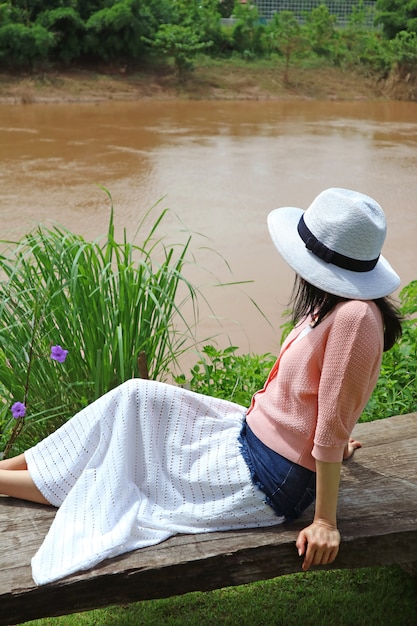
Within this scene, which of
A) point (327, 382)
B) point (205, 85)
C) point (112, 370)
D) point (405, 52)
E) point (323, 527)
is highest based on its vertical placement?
point (327, 382)

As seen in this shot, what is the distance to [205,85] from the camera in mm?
12156

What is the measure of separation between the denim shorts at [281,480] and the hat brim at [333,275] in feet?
0.99

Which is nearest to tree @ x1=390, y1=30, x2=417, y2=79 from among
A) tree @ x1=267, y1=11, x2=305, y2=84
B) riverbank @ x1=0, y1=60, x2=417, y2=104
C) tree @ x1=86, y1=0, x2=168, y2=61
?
riverbank @ x1=0, y1=60, x2=417, y2=104

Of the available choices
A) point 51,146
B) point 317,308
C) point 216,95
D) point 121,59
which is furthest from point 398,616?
point 121,59

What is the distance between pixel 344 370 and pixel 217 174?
20.5ft

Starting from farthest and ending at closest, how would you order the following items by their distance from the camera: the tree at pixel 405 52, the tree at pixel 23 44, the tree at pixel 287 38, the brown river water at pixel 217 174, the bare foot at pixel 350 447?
the tree at pixel 287 38
the tree at pixel 405 52
the tree at pixel 23 44
the brown river water at pixel 217 174
the bare foot at pixel 350 447

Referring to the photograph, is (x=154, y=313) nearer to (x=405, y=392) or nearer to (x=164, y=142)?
(x=405, y=392)

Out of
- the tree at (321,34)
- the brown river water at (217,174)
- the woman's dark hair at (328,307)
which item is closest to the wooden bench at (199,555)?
the woman's dark hair at (328,307)

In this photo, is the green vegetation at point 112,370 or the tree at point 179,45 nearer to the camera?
the green vegetation at point 112,370

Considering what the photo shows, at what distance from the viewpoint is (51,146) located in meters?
8.12

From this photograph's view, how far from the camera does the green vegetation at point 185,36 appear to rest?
11.7 metres

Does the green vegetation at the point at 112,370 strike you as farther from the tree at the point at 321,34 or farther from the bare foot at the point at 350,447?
the tree at the point at 321,34

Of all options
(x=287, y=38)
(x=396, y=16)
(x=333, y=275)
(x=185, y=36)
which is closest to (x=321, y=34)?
(x=287, y=38)

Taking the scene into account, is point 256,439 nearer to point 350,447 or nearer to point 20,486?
point 350,447
